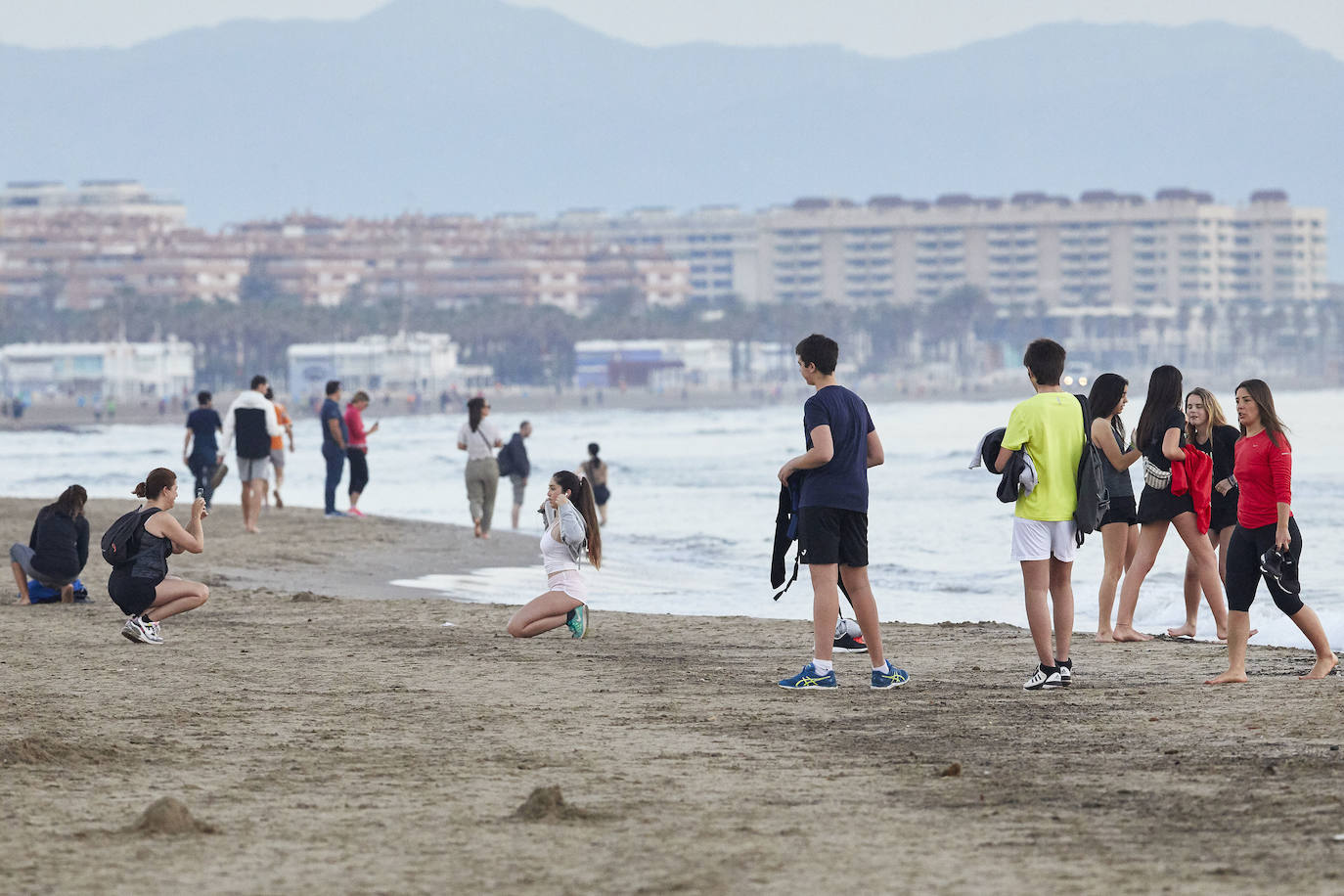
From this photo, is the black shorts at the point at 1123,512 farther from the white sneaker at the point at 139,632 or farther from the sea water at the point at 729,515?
the white sneaker at the point at 139,632

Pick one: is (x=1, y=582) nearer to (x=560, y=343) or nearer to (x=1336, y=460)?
(x=1336, y=460)

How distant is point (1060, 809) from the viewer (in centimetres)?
549

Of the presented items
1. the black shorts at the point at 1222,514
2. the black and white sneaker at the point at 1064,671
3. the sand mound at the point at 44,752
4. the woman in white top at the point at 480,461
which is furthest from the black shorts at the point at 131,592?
the woman in white top at the point at 480,461

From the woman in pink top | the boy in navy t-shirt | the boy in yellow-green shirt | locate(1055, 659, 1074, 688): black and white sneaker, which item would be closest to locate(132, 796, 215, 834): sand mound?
the boy in navy t-shirt

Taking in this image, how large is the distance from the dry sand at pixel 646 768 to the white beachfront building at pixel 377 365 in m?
122

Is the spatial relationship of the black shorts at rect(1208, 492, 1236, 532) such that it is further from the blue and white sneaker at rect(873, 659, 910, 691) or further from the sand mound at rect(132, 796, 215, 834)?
the sand mound at rect(132, 796, 215, 834)

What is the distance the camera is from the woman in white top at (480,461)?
18594 mm

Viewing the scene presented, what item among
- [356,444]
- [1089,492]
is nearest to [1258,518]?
[1089,492]

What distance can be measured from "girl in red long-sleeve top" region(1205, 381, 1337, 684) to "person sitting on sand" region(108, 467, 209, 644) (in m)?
5.18

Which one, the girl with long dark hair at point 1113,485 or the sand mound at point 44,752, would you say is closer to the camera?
the sand mound at point 44,752

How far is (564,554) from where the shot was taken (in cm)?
1010

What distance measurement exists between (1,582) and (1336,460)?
1769 inches

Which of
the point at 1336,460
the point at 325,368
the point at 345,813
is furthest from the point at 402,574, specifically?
the point at 325,368

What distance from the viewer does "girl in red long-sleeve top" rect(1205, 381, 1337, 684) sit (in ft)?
25.7
